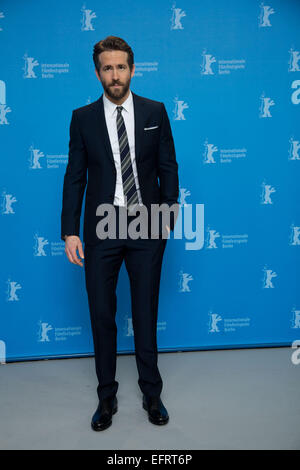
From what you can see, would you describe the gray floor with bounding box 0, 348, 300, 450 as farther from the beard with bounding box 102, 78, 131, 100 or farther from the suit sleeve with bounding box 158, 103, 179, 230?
the beard with bounding box 102, 78, 131, 100

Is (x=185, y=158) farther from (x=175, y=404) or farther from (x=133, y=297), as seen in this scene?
(x=175, y=404)

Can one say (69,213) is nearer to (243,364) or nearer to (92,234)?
(92,234)

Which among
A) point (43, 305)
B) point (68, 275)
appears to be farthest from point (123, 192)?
point (43, 305)

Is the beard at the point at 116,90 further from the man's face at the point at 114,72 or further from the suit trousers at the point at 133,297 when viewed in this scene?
the suit trousers at the point at 133,297

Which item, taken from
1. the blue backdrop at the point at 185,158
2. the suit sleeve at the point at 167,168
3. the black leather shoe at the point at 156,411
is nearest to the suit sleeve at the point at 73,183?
the suit sleeve at the point at 167,168

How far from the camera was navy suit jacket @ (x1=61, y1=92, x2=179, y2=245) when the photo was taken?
181 cm

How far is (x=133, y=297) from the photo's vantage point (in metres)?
1.93

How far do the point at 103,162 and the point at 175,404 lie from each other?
4.16ft

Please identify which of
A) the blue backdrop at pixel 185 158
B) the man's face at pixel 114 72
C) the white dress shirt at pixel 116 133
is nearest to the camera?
the man's face at pixel 114 72

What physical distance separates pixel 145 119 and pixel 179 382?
147 centimetres

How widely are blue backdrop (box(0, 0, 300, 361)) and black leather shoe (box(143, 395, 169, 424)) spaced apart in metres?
0.83

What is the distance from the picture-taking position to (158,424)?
6.05ft

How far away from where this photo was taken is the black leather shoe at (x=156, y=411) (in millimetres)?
1847

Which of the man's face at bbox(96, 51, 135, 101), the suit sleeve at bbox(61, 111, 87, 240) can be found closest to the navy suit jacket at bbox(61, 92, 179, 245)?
the suit sleeve at bbox(61, 111, 87, 240)
